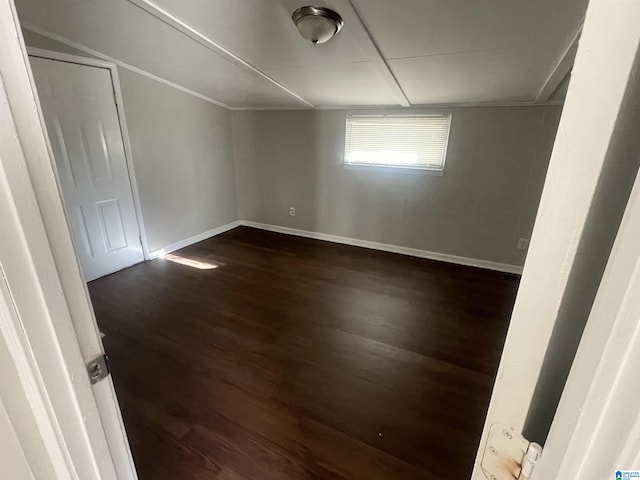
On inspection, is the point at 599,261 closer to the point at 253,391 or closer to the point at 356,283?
the point at 253,391

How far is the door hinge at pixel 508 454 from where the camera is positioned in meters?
0.41

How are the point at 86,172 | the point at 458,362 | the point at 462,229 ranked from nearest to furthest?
the point at 458,362 → the point at 86,172 → the point at 462,229

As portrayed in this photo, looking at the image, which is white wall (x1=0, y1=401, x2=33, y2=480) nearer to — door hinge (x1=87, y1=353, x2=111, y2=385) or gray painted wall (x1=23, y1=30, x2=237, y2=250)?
door hinge (x1=87, y1=353, x2=111, y2=385)

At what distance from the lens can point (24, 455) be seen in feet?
1.89

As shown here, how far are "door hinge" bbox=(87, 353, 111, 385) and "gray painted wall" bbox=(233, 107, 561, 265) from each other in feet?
11.0

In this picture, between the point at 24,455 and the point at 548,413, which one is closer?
the point at 548,413

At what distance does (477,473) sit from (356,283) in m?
2.54

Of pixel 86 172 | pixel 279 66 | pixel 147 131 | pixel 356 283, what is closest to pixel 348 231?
pixel 356 283

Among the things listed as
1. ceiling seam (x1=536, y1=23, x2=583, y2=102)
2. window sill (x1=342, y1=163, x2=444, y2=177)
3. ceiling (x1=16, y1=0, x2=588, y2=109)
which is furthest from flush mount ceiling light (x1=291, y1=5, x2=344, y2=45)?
window sill (x1=342, y1=163, x2=444, y2=177)

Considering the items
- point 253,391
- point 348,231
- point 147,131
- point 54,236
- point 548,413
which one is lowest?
point 253,391

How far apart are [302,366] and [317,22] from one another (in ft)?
6.36

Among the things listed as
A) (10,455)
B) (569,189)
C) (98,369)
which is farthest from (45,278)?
(569,189)

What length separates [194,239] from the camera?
3994 mm

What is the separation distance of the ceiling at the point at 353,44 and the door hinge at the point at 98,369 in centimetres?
166
